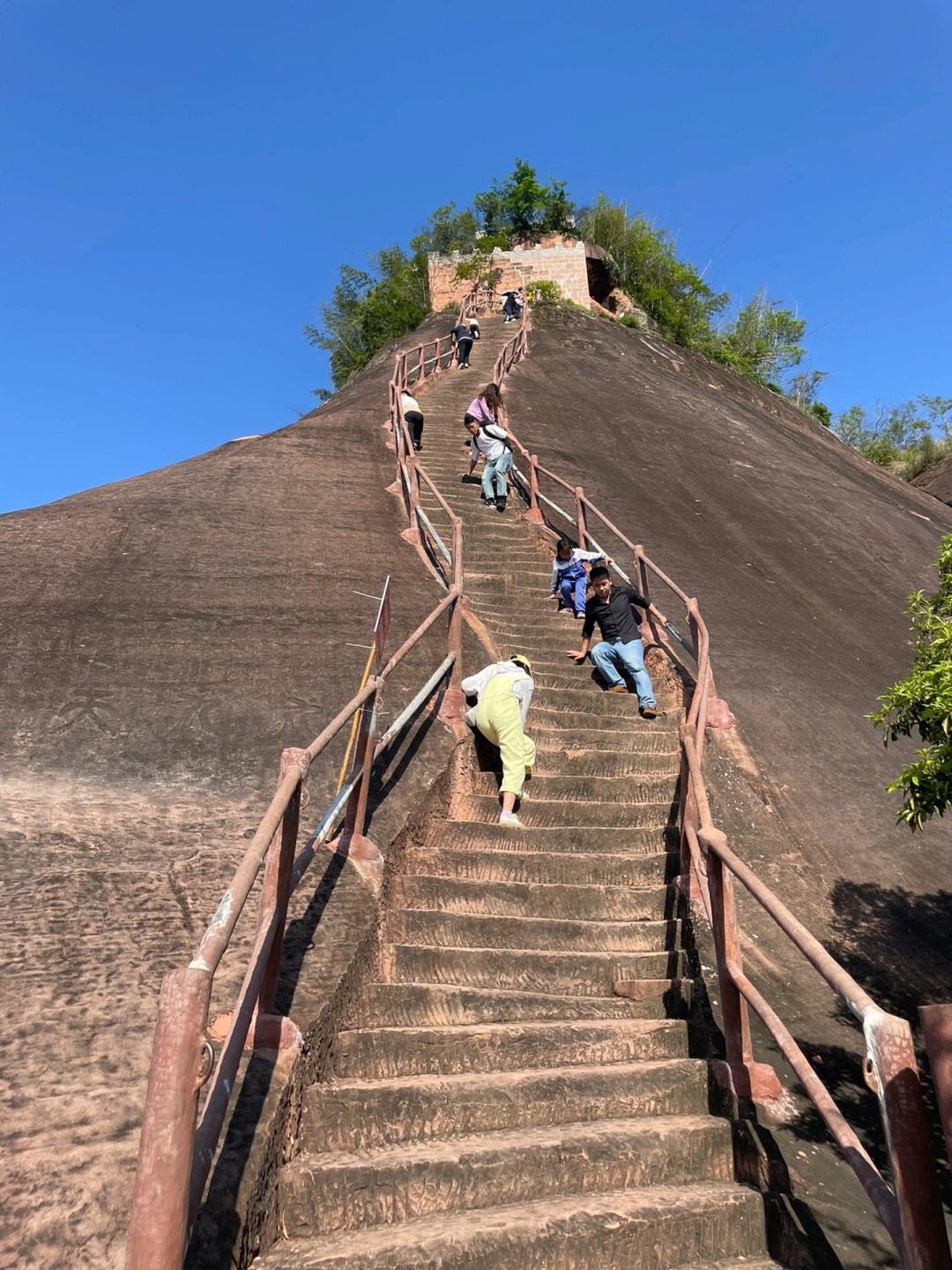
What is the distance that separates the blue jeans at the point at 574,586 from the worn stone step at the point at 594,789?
3.06m

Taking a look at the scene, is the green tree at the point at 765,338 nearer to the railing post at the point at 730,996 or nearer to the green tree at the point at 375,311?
the green tree at the point at 375,311

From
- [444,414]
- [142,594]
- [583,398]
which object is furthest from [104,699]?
[583,398]

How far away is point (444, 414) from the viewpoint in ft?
51.2

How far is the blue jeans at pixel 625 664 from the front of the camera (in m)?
6.65

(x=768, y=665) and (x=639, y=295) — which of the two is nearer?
(x=768, y=665)

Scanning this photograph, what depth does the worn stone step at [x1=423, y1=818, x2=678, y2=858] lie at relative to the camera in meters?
4.88

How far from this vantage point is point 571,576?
850cm

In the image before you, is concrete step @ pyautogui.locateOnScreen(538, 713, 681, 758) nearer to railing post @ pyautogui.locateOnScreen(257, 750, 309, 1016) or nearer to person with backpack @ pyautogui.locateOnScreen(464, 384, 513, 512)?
railing post @ pyautogui.locateOnScreen(257, 750, 309, 1016)

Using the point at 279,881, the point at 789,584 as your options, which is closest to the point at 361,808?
the point at 279,881

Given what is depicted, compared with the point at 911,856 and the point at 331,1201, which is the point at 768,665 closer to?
the point at 911,856

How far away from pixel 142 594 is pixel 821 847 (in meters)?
5.74

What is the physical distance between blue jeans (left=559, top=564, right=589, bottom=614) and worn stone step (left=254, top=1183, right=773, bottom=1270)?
19.5 feet

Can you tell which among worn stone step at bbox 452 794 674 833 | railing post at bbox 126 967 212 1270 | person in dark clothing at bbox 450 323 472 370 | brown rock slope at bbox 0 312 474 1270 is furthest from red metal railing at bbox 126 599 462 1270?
person in dark clothing at bbox 450 323 472 370

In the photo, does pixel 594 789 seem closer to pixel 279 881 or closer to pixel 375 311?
pixel 279 881
